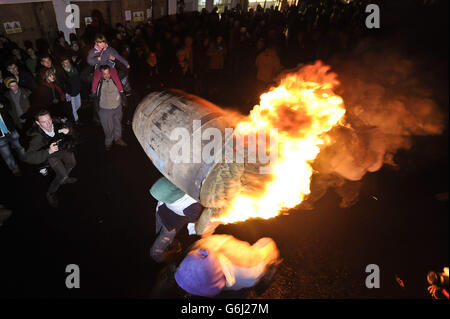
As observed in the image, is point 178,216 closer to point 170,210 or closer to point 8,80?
point 170,210

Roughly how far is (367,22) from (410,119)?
10.7 meters

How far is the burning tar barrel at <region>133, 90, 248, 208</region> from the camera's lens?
3.34 meters

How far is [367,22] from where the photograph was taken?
12.6m

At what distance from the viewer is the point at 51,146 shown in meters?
4.49

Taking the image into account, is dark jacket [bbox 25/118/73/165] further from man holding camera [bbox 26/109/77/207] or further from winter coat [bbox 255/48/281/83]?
winter coat [bbox 255/48/281/83]

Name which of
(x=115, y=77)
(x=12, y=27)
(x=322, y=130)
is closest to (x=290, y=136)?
(x=322, y=130)

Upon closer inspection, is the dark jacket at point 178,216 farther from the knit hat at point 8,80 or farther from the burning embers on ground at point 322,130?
the knit hat at point 8,80

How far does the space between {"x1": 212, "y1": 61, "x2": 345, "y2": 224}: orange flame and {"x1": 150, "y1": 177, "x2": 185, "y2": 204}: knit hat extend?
725 mm

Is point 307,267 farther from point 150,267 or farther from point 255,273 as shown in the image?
point 150,267

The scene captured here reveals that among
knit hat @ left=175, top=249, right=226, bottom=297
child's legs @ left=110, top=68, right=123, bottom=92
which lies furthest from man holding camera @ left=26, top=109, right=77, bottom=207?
knit hat @ left=175, top=249, right=226, bottom=297

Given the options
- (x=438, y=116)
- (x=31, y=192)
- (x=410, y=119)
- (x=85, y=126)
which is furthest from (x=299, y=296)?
(x=85, y=126)

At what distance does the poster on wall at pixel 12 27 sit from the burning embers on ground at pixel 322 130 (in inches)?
438

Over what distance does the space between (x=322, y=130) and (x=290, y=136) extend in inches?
18.9

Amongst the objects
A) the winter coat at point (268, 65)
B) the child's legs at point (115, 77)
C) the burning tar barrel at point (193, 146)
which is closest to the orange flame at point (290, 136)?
the burning tar barrel at point (193, 146)
